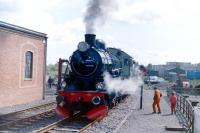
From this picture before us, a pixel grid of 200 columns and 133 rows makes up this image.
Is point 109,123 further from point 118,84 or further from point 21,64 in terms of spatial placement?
point 21,64

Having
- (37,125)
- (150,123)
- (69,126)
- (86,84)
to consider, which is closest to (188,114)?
(150,123)

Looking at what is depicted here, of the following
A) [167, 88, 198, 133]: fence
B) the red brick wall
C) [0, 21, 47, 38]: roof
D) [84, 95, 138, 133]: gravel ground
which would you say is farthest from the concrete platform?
[0, 21, 47, 38]: roof

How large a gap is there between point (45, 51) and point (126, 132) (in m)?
14.9

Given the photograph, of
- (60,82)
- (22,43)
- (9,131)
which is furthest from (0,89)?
(9,131)

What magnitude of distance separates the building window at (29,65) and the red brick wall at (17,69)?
285 mm

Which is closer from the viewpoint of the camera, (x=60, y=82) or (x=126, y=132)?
(x=126, y=132)

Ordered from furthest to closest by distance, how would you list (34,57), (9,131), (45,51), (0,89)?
(45,51) < (34,57) < (0,89) < (9,131)

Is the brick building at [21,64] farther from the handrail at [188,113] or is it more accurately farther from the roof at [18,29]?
the handrail at [188,113]

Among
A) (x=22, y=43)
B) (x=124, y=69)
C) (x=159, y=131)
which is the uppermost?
(x=22, y=43)

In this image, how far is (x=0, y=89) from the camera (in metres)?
20.6

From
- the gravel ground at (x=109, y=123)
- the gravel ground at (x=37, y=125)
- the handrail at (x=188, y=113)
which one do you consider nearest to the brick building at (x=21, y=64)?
the gravel ground at (x=37, y=125)

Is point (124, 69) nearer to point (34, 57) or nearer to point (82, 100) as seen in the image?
point (34, 57)

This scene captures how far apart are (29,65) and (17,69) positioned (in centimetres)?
201

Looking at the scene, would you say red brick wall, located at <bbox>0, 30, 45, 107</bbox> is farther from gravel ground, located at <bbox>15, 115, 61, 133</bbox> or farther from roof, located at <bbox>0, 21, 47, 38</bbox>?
gravel ground, located at <bbox>15, 115, 61, 133</bbox>
